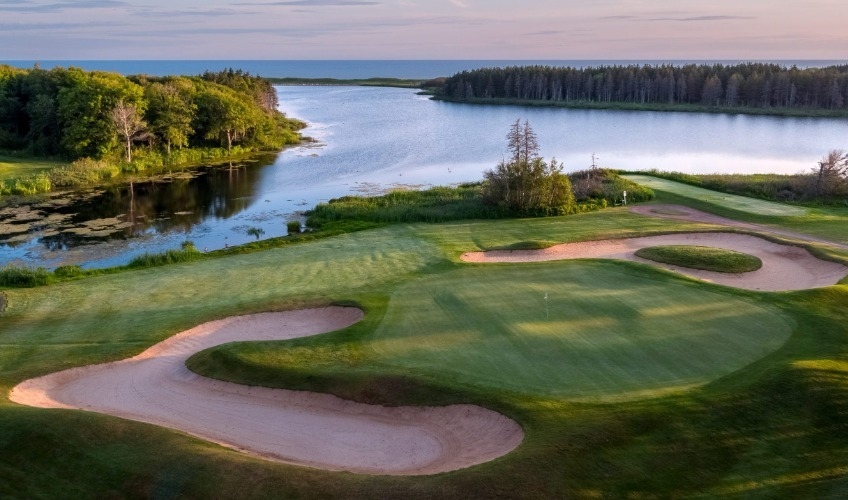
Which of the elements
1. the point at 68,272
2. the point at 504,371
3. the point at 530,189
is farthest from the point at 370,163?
the point at 504,371

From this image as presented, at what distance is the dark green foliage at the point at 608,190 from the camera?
47.5 m

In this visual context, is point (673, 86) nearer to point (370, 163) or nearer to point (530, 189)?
point (370, 163)

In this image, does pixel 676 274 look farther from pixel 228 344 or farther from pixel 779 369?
pixel 228 344

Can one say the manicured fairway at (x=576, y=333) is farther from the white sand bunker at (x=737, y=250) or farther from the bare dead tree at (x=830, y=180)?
the bare dead tree at (x=830, y=180)

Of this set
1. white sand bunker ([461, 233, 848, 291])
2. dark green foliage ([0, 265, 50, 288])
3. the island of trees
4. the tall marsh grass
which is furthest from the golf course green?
the island of trees

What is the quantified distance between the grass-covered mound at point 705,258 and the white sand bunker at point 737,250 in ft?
1.07

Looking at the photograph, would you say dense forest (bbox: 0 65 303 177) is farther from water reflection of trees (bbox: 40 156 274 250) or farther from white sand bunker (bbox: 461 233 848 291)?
white sand bunker (bbox: 461 233 848 291)

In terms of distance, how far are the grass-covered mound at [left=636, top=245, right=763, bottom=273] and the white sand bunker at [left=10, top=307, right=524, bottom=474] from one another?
56.9 ft

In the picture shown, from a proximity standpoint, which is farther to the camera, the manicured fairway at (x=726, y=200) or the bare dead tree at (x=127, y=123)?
the bare dead tree at (x=127, y=123)

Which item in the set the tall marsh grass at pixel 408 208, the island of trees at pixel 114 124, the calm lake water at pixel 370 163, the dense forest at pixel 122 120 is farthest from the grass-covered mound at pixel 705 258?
the dense forest at pixel 122 120

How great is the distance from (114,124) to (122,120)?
58.9 inches

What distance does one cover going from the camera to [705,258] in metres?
29.4

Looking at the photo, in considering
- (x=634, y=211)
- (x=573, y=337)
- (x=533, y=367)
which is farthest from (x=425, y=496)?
(x=634, y=211)

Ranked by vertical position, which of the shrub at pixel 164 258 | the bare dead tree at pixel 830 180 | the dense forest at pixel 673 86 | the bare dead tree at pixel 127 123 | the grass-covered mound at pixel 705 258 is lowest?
the shrub at pixel 164 258
